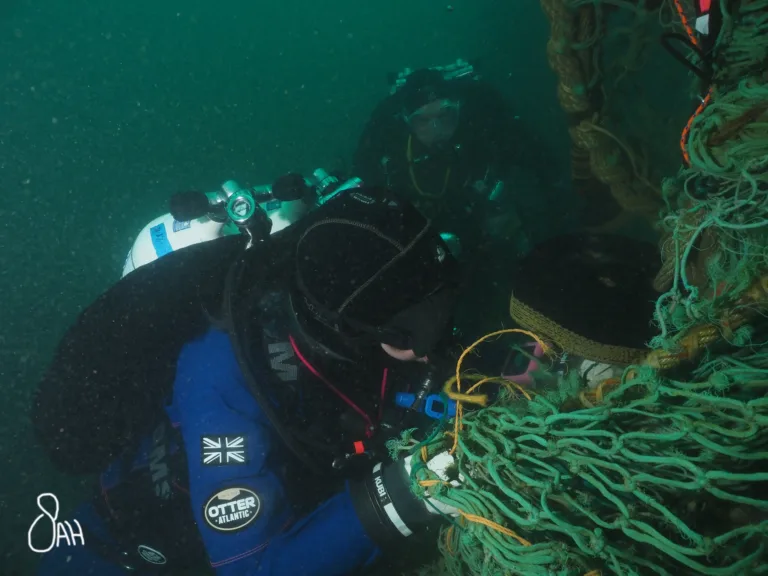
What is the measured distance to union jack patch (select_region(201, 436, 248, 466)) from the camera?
2.67 m

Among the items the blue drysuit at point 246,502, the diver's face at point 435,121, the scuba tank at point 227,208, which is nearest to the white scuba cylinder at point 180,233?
the scuba tank at point 227,208

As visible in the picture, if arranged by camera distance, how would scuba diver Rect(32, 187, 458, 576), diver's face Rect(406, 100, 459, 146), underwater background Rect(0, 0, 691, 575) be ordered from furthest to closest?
underwater background Rect(0, 0, 691, 575)
diver's face Rect(406, 100, 459, 146)
scuba diver Rect(32, 187, 458, 576)

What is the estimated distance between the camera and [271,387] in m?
2.87

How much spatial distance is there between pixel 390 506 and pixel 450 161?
4513 millimetres

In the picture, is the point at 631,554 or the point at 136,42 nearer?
the point at 631,554

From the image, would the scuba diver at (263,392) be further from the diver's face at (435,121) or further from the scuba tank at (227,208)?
the diver's face at (435,121)

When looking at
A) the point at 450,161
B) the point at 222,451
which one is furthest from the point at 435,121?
the point at 222,451

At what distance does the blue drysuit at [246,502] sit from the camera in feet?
8.55

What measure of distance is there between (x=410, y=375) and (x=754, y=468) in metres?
2.27

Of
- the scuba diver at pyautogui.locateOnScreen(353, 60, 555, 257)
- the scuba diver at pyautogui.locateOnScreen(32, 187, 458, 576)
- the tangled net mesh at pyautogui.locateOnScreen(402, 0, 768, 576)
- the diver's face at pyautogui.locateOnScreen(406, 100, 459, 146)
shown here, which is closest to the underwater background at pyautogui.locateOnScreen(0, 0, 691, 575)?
the scuba diver at pyautogui.locateOnScreen(353, 60, 555, 257)

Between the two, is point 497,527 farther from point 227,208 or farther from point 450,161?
point 450,161

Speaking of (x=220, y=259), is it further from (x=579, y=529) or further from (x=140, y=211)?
(x=140, y=211)

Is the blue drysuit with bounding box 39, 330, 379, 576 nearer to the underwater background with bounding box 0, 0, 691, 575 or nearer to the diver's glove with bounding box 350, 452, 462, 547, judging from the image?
the diver's glove with bounding box 350, 452, 462, 547

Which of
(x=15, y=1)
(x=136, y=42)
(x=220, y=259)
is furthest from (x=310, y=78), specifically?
(x=220, y=259)
